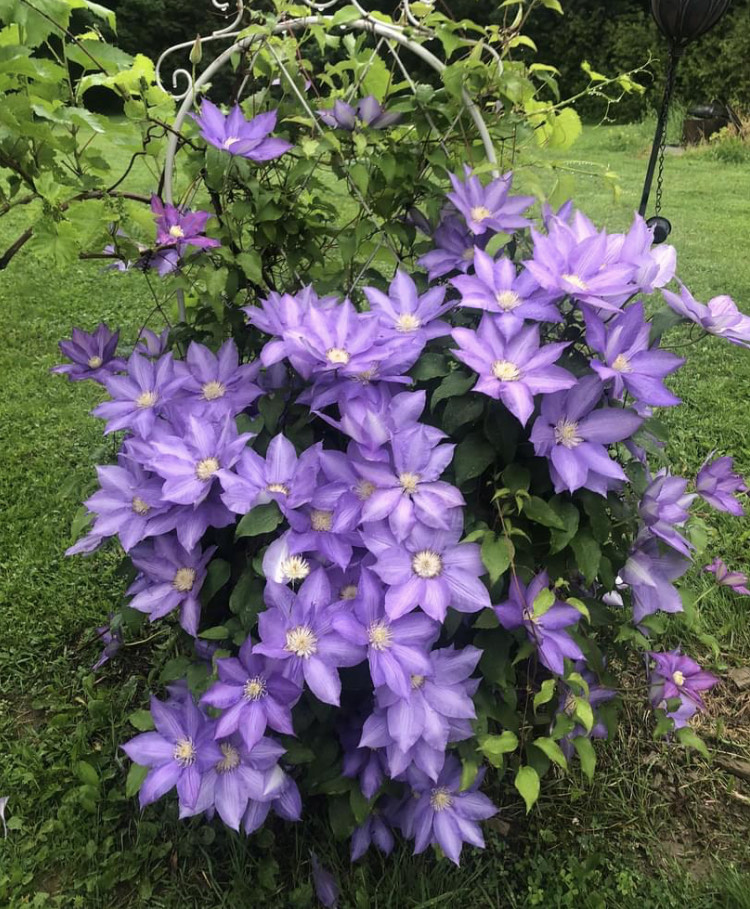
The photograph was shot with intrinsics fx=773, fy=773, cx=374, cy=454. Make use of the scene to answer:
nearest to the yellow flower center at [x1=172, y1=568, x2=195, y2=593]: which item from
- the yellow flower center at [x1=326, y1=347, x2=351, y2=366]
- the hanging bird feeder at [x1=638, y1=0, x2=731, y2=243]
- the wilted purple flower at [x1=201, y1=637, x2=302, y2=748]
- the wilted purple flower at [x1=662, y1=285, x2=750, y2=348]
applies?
the wilted purple flower at [x1=201, y1=637, x2=302, y2=748]

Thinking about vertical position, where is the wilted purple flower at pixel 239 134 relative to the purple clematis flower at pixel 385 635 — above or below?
above

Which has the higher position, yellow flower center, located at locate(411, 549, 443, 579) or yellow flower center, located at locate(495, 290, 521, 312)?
yellow flower center, located at locate(495, 290, 521, 312)

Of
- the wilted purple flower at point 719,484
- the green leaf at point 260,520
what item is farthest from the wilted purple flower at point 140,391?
the wilted purple flower at point 719,484

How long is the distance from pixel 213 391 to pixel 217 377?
0.02 meters

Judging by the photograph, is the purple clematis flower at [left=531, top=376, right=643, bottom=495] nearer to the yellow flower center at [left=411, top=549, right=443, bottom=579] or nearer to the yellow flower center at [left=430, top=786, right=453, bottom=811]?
the yellow flower center at [left=411, top=549, right=443, bottom=579]

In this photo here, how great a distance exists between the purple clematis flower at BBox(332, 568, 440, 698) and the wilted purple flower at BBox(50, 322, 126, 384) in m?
0.65

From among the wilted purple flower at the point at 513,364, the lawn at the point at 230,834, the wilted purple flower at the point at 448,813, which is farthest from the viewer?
the lawn at the point at 230,834

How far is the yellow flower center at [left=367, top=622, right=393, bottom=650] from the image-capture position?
2.85ft

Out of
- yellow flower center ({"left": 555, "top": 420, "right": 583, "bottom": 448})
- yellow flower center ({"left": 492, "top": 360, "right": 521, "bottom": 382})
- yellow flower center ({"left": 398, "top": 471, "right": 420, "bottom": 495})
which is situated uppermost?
yellow flower center ({"left": 492, "top": 360, "right": 521, "bottom": 382})

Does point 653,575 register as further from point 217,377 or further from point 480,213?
point 217,377

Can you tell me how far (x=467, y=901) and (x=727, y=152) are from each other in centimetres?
815

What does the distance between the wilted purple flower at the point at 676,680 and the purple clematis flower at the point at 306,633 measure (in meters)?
0.61

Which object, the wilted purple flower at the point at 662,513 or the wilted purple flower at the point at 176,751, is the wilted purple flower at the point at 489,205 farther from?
the wilted purple flower at the point at 176,751

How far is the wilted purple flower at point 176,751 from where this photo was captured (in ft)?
3.26
